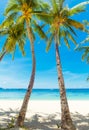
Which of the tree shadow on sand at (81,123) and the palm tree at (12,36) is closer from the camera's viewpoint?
the tree shadow on sand at (81,123)

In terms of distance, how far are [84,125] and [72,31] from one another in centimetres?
607

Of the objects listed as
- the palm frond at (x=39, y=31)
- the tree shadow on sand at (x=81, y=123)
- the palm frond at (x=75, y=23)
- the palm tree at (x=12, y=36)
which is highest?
the palm tree at (x=12, y=36)

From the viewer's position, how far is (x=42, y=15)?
2373 cm

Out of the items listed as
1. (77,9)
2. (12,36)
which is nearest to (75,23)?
(77,9)


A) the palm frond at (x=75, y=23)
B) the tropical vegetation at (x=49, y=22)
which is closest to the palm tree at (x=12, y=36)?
the tropical vegetation at (x=49, y=22)

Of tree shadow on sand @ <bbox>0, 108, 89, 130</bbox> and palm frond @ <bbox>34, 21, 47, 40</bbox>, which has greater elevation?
palm frond @ <bbox>34, 21, 47, 40</bbox>

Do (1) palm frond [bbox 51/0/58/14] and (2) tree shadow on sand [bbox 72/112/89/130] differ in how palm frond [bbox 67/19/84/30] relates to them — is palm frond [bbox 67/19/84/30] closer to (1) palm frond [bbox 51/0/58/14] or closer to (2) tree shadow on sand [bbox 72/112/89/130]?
(1) palm frond [bbox 51/0/58/14]

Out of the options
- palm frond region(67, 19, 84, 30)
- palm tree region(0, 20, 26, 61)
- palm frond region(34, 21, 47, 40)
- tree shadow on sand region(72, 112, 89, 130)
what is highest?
palm tree region(0, 20, 26, 61)

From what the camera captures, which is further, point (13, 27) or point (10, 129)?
point (13, 27)

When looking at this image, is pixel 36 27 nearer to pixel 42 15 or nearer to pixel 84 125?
pixel 42 15

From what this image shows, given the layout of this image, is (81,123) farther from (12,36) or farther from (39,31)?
(12,36)

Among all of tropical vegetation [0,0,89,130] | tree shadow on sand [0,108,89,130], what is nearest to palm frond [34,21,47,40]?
tropical vegetation [0,0,89,130]

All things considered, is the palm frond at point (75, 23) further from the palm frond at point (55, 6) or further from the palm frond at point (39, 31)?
the palm frond at point (39, 31)

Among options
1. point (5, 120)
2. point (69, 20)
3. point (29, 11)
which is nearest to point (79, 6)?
point (69, 20)
